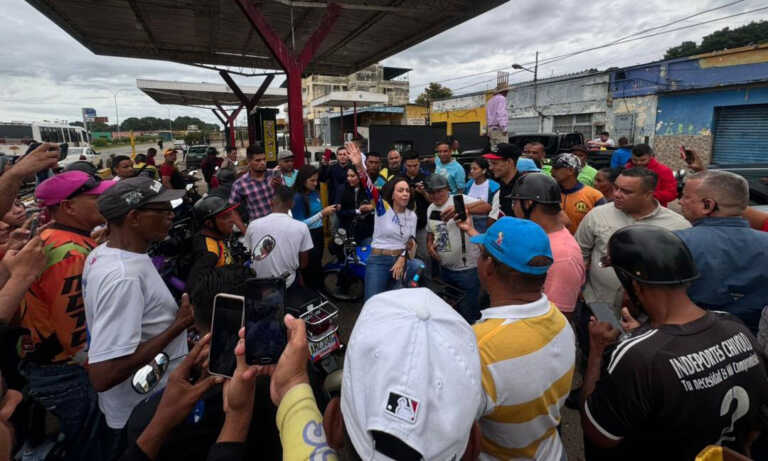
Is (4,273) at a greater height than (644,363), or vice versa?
(4,273)

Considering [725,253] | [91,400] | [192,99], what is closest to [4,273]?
[91,400]

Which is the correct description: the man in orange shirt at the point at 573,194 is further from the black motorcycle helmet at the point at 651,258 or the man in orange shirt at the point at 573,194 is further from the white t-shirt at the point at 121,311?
the white t-shirt at the point at 121,311

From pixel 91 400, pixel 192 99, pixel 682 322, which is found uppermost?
pixel 192 99

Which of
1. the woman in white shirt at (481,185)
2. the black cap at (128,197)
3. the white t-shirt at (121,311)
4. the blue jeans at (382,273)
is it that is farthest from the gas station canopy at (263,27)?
the white t-shirt at (121,311)

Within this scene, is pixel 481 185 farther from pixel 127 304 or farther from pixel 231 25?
pixel 231 25

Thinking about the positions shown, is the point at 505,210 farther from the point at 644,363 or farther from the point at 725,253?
the point at 644,363

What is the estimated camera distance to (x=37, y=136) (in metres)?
26.2

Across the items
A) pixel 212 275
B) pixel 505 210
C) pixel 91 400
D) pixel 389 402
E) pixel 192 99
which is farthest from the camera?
pixel 192 99

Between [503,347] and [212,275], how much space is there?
4.61 feet

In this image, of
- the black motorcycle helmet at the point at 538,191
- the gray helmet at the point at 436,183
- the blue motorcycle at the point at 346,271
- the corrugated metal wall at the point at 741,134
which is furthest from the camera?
the corrugated metal wall at the point at 741,134

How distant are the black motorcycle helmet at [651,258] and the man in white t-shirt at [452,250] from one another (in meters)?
2.11

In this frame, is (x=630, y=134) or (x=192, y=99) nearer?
(x=192, y=99)

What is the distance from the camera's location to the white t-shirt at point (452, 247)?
383 cm

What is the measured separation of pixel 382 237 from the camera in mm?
4148
